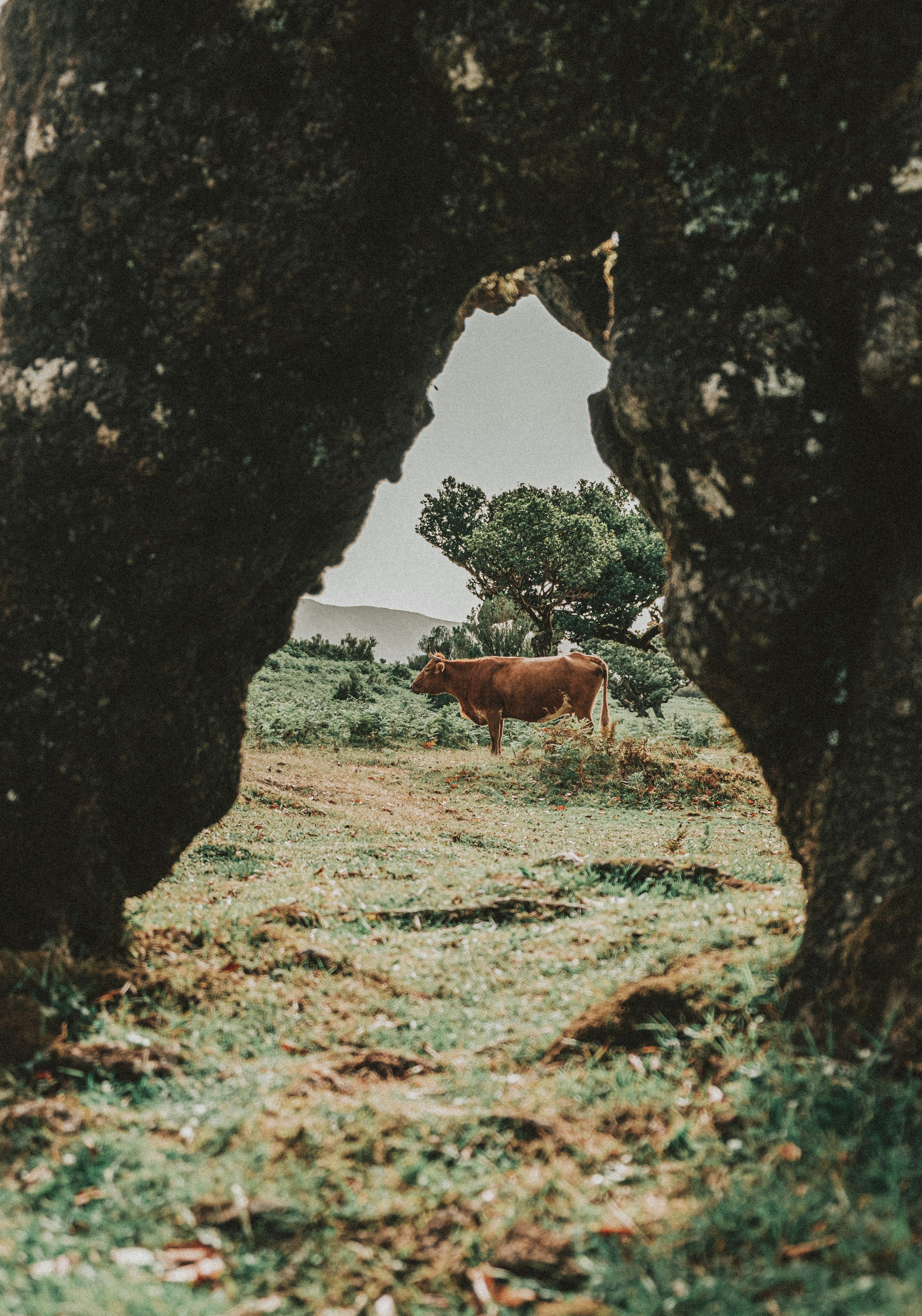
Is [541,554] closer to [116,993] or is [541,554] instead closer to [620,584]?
[620,584]

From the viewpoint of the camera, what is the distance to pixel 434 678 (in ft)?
59.5

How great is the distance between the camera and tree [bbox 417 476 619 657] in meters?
26.5

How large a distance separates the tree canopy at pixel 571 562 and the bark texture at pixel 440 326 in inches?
898

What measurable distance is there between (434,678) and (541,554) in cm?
991

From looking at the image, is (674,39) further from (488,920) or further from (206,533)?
(488,920)

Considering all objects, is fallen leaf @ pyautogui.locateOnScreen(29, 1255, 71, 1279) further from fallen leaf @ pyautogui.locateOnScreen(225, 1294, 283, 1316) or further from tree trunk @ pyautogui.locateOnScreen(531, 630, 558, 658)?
tree trunk @ pyautogui.locateOnScreen(531, 630, 558, 658)

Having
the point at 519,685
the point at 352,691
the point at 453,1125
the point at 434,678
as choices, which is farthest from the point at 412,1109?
the point at 352,691

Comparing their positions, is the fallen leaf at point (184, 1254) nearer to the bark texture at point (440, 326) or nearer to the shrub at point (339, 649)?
the bark texture at point (440, 326)

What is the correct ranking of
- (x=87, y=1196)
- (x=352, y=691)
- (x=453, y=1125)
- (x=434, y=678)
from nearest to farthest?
1. (x=87, y=1196)
2. (x=453, y=1125)
3. (x=434, y=678)
4. (x=352, y=691)

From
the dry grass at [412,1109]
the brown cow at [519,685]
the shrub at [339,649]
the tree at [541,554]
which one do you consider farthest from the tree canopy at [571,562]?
the dry grass at [412,1109]

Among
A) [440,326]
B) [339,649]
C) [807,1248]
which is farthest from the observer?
[339,649]

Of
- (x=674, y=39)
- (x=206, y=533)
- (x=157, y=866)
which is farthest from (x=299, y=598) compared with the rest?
(x=674, y=39)

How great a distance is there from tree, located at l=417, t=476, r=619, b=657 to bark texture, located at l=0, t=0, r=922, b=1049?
22.8m

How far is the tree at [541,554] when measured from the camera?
26.5 m
